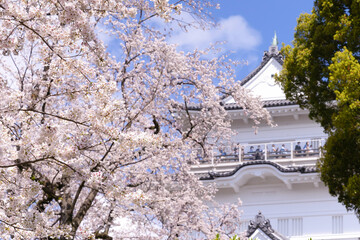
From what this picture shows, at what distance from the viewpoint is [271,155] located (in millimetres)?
25016

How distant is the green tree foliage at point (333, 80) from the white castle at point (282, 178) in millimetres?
8809

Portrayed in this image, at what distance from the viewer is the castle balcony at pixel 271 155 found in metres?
24.6

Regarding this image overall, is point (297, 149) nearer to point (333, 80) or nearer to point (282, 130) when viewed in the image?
point (282, 130)

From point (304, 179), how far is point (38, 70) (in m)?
14.0

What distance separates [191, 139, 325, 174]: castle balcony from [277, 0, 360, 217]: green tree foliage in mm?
9719

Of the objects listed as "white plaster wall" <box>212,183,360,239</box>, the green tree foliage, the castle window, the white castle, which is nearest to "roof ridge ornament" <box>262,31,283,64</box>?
the white castle

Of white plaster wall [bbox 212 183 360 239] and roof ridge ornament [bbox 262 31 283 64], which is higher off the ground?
roof ridge ornament [bbox 262 31 283 64]

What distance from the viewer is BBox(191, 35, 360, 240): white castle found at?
77.5ft

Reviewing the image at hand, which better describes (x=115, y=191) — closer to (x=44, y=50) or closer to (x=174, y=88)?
(x=44, y=50)

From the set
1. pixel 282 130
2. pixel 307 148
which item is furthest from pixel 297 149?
pixel 282 130

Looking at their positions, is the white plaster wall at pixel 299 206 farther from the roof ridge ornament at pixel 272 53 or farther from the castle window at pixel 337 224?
the roof ridge ornament at pixel 272 53

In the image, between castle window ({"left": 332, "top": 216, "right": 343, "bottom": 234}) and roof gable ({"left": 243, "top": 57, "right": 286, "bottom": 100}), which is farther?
roof gable ({"left": 243, "top": 57, "right": 286, "bottom": 100})

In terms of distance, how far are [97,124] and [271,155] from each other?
17.2 m

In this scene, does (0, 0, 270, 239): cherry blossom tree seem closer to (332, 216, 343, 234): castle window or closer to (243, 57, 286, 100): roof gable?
(332, 216, 343, 234): castle window
